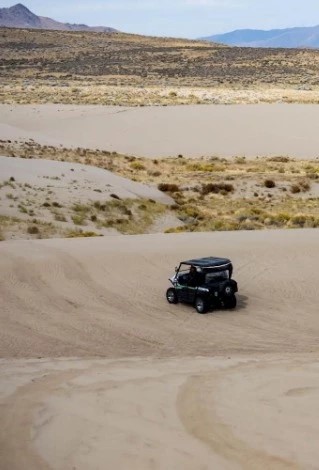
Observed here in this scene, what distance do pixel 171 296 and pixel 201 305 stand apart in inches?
34.9

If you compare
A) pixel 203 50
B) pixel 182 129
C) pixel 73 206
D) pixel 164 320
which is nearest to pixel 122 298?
pixel 164 320

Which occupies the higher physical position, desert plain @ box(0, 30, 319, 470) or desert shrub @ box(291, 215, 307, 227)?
desert plain @ box(0, 30, 319, 470)

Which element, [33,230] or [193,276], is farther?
[33,230]

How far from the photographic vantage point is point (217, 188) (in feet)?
125

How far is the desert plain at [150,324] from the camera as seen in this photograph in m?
8.52

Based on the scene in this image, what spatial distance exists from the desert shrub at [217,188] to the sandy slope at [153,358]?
44.9ft

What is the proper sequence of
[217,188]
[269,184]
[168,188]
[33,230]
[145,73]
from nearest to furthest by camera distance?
[33,230] < [168,188] < [217,188] < [269,184] < [145,73]

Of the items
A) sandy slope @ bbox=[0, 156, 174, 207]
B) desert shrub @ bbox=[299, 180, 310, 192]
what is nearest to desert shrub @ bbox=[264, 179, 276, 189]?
desert shrub @ bbox=[299, 180, 310, 192]

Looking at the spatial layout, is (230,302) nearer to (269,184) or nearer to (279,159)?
(269,184)

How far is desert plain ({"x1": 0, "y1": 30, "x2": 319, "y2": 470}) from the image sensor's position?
28.0 ft

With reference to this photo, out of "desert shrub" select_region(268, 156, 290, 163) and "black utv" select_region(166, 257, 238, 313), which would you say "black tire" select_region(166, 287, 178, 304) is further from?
"desert shrub" select_region(268, 156, 290, 163)

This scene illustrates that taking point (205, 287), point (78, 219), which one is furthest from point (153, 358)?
point (78, 219)

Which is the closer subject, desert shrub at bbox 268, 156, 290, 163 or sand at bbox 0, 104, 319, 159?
desert shrub at bbox 268, 156, 290, 163

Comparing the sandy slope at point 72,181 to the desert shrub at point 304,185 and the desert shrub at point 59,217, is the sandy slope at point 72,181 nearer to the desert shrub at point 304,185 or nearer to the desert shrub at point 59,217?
the desert shrub at point 59,217
